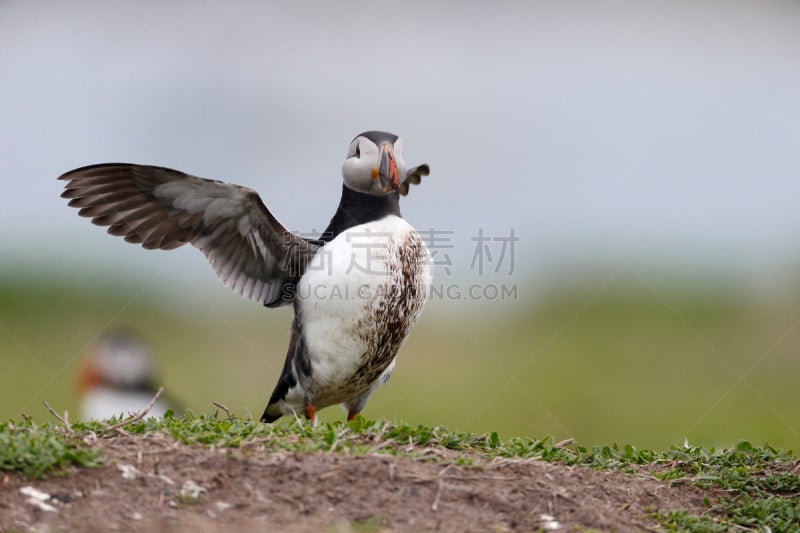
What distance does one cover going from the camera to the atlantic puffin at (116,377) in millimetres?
11172

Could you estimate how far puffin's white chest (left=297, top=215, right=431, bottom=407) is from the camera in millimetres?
6500

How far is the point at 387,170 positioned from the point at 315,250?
840 mm

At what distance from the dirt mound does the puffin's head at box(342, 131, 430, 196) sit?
84.4 inches

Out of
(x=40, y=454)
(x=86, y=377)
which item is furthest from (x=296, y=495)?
(x=86, y=377)

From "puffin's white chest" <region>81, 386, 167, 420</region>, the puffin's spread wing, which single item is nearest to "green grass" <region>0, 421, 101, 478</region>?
the puffin's spread wing

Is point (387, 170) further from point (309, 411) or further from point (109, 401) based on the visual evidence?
point (109, 401)

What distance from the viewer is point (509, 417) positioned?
505 inches

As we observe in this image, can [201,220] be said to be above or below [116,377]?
above

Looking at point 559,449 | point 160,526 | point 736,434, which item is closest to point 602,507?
point 559,449

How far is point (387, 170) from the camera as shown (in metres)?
6.54

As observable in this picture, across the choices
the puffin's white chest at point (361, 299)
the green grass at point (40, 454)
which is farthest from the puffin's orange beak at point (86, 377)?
the green grass at point (40, 454)

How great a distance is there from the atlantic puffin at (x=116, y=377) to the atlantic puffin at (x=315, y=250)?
14.7 ft

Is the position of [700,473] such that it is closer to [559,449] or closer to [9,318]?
[559,449]

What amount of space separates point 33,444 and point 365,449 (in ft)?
5.20
